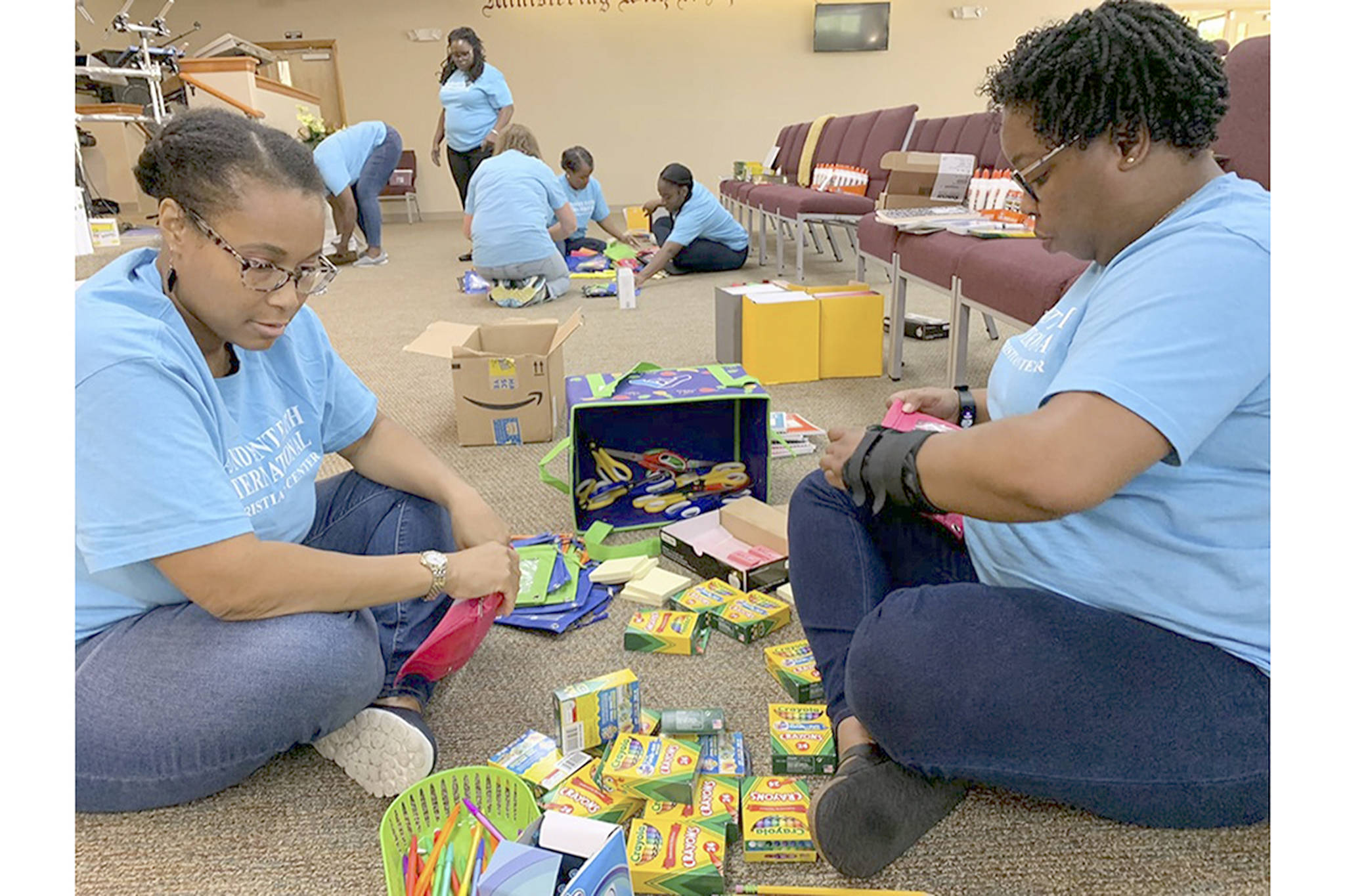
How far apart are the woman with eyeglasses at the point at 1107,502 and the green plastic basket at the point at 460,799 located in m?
0.35

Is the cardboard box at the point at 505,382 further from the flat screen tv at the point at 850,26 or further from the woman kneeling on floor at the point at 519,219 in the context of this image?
the flat screen tv at the point at 850,26

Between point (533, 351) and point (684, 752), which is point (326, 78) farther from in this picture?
point (684, 752)

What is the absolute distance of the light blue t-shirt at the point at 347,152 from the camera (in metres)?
5.28

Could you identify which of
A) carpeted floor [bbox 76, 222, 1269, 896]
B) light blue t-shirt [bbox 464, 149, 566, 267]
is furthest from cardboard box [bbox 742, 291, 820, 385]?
light blue t-shirt [bbox 464, 149, 566, 267]

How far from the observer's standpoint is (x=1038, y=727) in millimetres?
912

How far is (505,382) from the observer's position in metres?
2.50

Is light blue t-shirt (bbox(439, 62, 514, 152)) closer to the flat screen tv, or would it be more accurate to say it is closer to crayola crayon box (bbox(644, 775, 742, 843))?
the flat screen tv

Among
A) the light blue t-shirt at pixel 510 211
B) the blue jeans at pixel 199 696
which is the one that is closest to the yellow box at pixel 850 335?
the light blue t-shirt at pixel 510 211

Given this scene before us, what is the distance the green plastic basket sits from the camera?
988mm

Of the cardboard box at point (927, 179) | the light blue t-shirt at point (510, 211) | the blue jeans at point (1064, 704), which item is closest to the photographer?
the blue jeans at point (1064, 704)

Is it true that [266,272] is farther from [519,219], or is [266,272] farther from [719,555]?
[519,219]

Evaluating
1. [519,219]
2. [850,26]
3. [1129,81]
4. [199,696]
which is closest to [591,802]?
[199,696]

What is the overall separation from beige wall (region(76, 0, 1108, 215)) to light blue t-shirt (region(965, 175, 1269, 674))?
9.59 metres

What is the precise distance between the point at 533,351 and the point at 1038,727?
2.05 m
